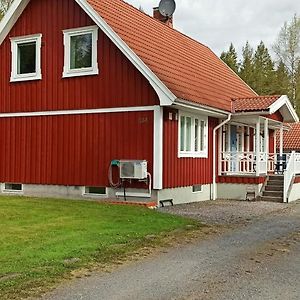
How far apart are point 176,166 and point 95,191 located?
2711 millimetres

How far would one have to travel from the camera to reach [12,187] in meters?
19.1

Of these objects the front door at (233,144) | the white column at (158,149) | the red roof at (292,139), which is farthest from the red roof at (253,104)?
the red roof at (292,139)

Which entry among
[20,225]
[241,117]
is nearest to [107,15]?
[241,117]

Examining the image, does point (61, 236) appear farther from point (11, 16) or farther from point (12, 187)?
point (11, 16)

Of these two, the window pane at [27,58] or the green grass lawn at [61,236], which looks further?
the window pane at [27,58]

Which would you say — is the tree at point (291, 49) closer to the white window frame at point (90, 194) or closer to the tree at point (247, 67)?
the tree at point (247, 67)

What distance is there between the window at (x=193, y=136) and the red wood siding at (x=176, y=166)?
0.85 ft

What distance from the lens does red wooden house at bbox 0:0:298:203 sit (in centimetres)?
1634

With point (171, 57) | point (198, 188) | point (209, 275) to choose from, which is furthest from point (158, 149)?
point (209, 275)

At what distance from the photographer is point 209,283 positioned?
7066mm

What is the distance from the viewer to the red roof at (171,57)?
1686cm

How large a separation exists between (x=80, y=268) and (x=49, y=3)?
12.8 m

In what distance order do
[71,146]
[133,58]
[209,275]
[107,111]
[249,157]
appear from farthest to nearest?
[249,157] → [71,146] → [107,111] → [133,58] → [209,275]

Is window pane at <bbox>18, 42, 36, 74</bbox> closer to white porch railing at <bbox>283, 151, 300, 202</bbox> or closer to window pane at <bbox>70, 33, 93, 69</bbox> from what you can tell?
window pane at <bbox>70, 33, 93, 69</bbox>
